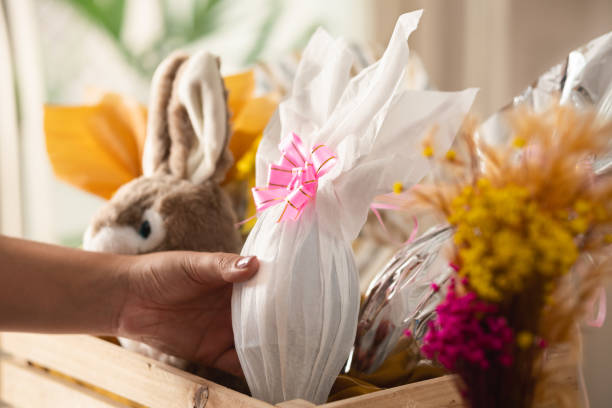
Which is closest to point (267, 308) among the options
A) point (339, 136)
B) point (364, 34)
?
point (339, 136)

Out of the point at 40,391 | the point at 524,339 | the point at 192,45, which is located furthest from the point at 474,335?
the point at 192,45

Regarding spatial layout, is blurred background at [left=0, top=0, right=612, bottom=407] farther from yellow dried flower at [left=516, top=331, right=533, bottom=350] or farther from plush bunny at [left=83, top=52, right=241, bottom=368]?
yellow dried flower at [left=516, top=331, right=533, bottom=350]

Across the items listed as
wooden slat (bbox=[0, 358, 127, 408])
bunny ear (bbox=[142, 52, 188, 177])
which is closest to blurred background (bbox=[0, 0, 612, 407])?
wooden slat (bbox=[0, 358, 127, 408])

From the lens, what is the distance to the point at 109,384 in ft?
2.44

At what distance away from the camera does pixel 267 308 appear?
22.5 inches

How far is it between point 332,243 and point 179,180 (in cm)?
29

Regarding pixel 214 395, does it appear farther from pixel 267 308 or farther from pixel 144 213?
pixel 144 213

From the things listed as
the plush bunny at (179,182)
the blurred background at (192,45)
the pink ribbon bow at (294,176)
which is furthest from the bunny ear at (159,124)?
the blurred background at (192,45)

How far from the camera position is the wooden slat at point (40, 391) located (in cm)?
77

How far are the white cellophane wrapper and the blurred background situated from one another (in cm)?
91

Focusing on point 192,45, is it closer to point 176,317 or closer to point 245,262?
point 176,317

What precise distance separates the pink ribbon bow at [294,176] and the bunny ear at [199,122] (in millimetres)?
193

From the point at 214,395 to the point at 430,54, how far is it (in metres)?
1.60

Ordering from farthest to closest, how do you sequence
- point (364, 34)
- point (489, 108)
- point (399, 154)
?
1. point (364, 34)
2. point (489, 108)
3. point (399, 154)
